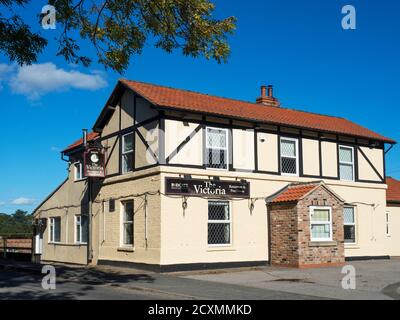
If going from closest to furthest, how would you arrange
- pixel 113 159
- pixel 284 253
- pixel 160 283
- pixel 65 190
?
1. pixel 160 283
2. pixel 284 253
3. pixel 113 159
4. pixel 65 190

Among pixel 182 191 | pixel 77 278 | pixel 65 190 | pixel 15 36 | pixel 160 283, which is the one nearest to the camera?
pixel 15 36

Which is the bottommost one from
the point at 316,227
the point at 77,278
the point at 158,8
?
the point at 77,278

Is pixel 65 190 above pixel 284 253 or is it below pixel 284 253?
above

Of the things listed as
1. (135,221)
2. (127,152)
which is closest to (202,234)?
(135,221)

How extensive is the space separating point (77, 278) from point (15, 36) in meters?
8.19

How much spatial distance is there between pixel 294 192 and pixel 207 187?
12.0ft

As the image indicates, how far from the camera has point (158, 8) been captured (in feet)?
38.6

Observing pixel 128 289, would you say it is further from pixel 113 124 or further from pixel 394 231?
pixel 394 231

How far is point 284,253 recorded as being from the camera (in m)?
20.8

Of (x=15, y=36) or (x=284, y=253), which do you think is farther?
(x=284, y=253)

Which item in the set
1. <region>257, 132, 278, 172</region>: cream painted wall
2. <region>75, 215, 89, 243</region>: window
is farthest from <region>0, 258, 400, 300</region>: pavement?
<region>75, 215, 89, 243</region>: window

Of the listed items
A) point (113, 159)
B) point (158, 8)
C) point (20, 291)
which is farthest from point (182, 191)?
point (158, 8)

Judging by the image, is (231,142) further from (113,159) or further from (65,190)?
(65,190)
